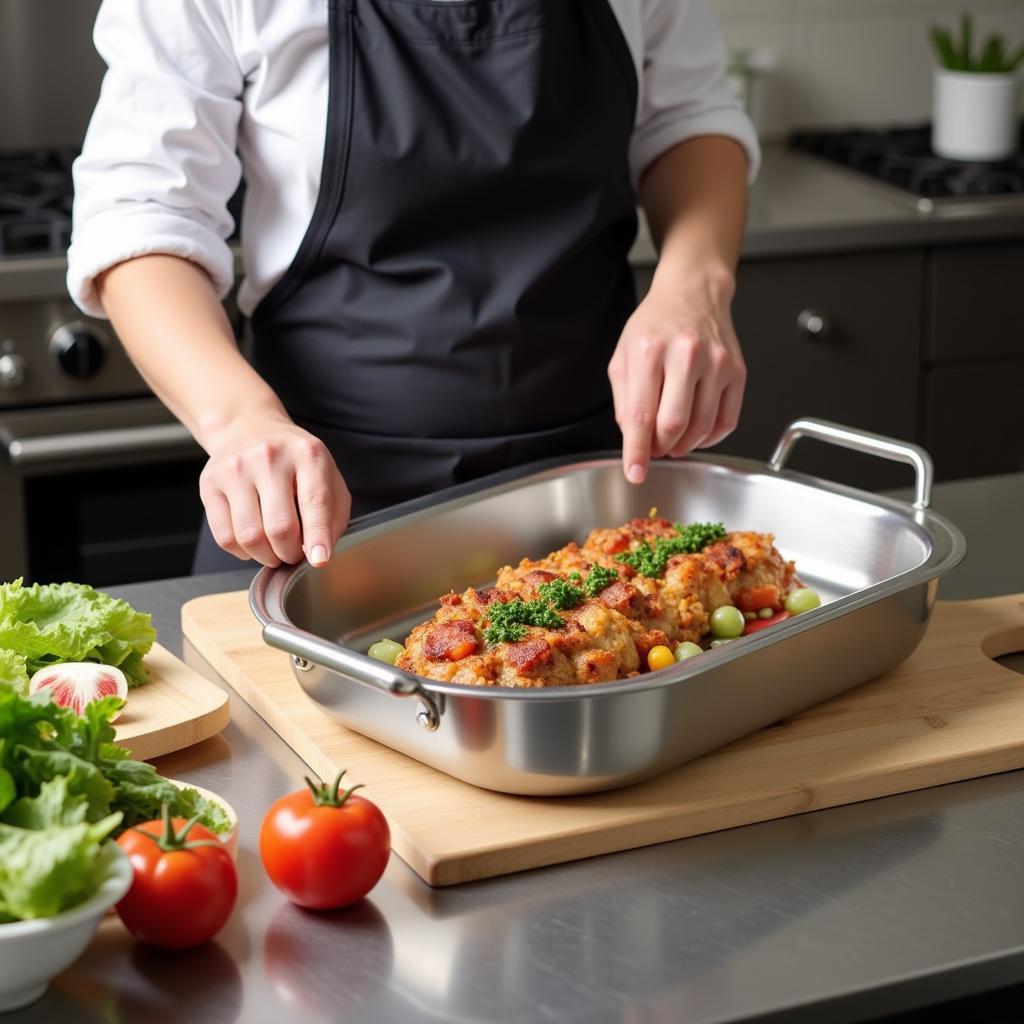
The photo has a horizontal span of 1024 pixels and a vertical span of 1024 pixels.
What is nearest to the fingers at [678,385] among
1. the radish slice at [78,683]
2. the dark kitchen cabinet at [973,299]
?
the radish slice at [78,683]

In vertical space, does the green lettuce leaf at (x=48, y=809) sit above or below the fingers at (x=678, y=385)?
below

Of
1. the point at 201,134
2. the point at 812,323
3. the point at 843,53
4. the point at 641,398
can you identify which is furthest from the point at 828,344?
the point at 201,134

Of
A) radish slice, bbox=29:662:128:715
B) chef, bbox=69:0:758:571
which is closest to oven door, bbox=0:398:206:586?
chef, bbox=69:0:758:571

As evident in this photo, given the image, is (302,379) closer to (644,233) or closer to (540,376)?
(540,376)

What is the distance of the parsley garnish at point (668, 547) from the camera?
1.40 m

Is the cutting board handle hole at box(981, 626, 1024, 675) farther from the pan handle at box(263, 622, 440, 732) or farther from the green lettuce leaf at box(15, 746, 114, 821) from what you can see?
the green lettuce leaf at box(15, 746, 114, 821)

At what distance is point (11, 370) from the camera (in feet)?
7.36

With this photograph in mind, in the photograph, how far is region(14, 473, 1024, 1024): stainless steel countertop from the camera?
3.00ft

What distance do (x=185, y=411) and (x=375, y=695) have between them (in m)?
0.40

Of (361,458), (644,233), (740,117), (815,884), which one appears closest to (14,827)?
(815,884)

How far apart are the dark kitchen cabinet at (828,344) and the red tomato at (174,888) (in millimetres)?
1799

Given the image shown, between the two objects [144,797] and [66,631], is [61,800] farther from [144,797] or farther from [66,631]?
[66,631]

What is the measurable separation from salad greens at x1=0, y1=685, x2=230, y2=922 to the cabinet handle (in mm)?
1790

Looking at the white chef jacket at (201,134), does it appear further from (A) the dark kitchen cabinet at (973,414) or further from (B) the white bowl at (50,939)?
(A) the dark kitchen cabinet at (973,414)
